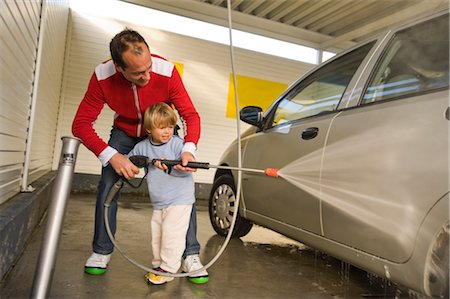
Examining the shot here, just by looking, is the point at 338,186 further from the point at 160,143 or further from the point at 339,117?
the point at 160,143

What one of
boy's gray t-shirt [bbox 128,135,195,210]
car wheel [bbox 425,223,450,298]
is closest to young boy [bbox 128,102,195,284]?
boy's gray t-shirt [bbox 128,135,195,210]

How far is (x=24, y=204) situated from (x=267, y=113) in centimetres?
201

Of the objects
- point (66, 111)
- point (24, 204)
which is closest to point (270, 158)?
→ point (24, 204)

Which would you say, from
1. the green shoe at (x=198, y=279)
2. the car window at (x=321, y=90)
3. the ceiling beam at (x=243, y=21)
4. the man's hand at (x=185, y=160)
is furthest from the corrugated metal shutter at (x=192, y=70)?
the man's hand at (x=185, y=160)

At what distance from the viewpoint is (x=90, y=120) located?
2195 mm

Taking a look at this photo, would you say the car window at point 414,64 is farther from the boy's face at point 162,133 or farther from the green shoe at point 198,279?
the green shoe at point 198,279

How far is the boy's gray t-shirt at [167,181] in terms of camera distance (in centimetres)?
217

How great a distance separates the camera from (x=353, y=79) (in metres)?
2.25

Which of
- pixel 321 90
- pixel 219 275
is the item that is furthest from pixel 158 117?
pixel 321 90

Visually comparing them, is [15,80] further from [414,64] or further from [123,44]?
[414,64]

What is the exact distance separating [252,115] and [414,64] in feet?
4.70

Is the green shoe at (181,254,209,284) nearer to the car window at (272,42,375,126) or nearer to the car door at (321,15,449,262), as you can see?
the car door at (321,15,449,262)

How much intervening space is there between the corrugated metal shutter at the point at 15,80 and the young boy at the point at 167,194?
0.78m

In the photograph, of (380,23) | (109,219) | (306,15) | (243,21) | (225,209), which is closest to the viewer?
(109,219)
